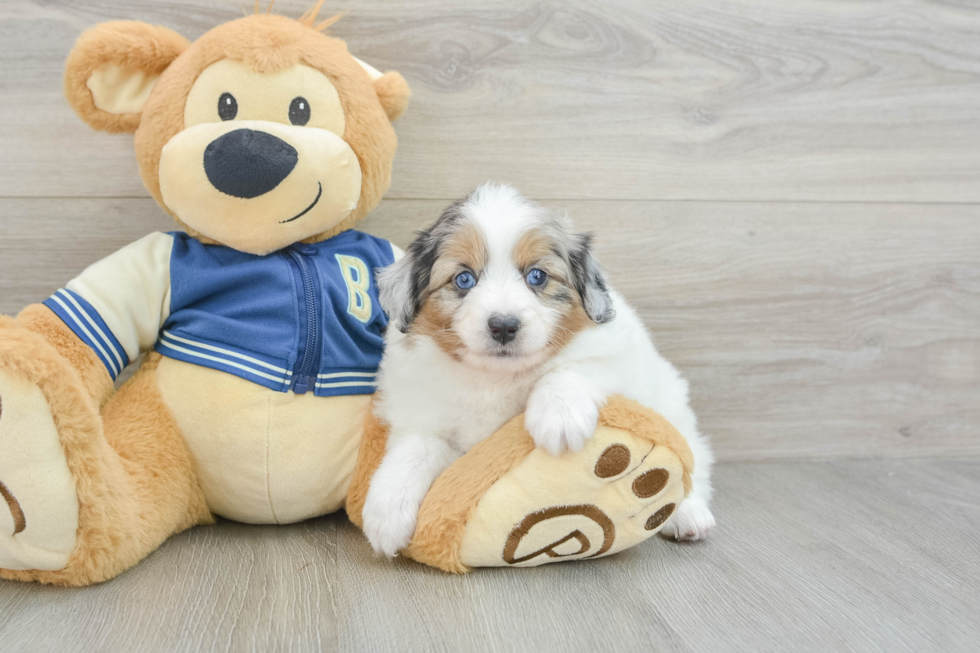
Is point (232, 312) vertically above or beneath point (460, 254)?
beneath

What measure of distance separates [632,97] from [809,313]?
2.94 ft

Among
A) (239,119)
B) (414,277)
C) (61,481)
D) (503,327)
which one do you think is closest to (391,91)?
(239,119)

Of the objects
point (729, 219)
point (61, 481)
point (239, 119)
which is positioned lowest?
point (61, 481)

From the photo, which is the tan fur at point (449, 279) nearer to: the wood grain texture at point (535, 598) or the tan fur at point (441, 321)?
the tan fur at point (441, 321)

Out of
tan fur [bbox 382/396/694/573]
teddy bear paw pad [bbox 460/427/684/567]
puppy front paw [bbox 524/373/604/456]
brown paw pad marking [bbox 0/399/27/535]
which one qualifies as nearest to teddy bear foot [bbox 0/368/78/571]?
brown paw pad marking [bbox 0/399/27/535]

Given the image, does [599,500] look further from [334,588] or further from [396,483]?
[334,588]

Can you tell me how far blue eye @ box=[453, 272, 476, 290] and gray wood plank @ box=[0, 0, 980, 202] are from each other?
2.15ft

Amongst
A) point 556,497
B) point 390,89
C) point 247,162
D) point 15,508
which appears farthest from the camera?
point 390,89

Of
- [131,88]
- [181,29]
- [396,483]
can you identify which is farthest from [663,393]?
[181,29]

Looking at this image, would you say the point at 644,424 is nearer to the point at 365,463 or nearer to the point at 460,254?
the point at 460,254

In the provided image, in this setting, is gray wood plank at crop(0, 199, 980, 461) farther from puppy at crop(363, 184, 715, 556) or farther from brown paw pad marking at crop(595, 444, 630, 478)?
brown paw pad marking at crop(595, 444, 630, 478)

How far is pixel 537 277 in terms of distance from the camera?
1.49 metres

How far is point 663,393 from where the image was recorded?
5.58 feet

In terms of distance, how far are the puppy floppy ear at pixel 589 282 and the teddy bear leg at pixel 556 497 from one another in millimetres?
213
